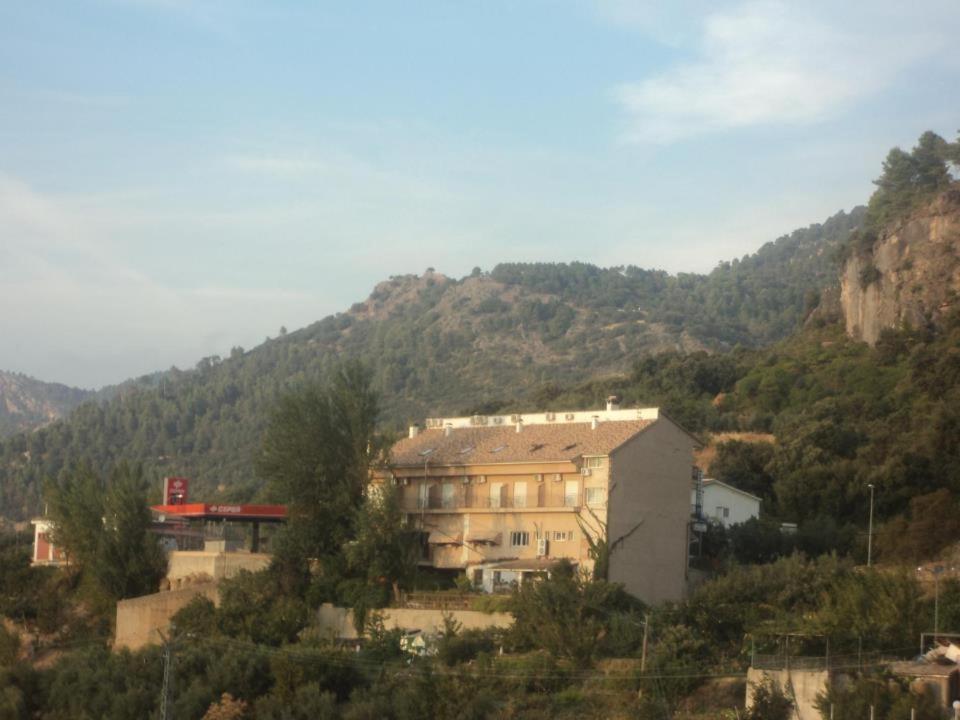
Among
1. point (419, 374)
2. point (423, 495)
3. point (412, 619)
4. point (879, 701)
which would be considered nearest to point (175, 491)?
point (423, 495)

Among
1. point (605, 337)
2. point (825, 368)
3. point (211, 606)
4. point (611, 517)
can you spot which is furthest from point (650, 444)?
point (605, 337)

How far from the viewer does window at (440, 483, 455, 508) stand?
5206 centimetres

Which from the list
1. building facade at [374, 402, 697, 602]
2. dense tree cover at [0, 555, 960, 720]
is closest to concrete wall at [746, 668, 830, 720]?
dense tree cover at [0, 555, 960, 720]

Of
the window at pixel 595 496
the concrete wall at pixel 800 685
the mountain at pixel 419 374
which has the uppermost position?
the mountain at pixel 419 374

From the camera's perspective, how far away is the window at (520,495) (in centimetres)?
4994

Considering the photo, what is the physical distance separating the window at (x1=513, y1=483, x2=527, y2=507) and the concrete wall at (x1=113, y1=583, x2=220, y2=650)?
1141 centimetres

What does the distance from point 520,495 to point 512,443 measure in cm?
329

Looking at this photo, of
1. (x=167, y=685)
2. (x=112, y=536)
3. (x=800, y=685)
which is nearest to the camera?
(x=800, y=685)

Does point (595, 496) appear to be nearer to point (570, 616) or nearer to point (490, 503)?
point (490, 503)

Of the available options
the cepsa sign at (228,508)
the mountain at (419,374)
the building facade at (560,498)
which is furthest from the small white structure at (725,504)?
the mountain at (419,374)

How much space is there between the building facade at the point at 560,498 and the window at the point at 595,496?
44 millimetres

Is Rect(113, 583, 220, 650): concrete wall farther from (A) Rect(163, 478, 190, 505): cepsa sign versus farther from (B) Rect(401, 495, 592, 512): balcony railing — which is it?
(A) Rect(163, 478, 190, 505): cepsa sign

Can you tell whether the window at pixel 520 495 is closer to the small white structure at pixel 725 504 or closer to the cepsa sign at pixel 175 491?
the small white structure at pixel 725 504

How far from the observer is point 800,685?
34812 millimetres
